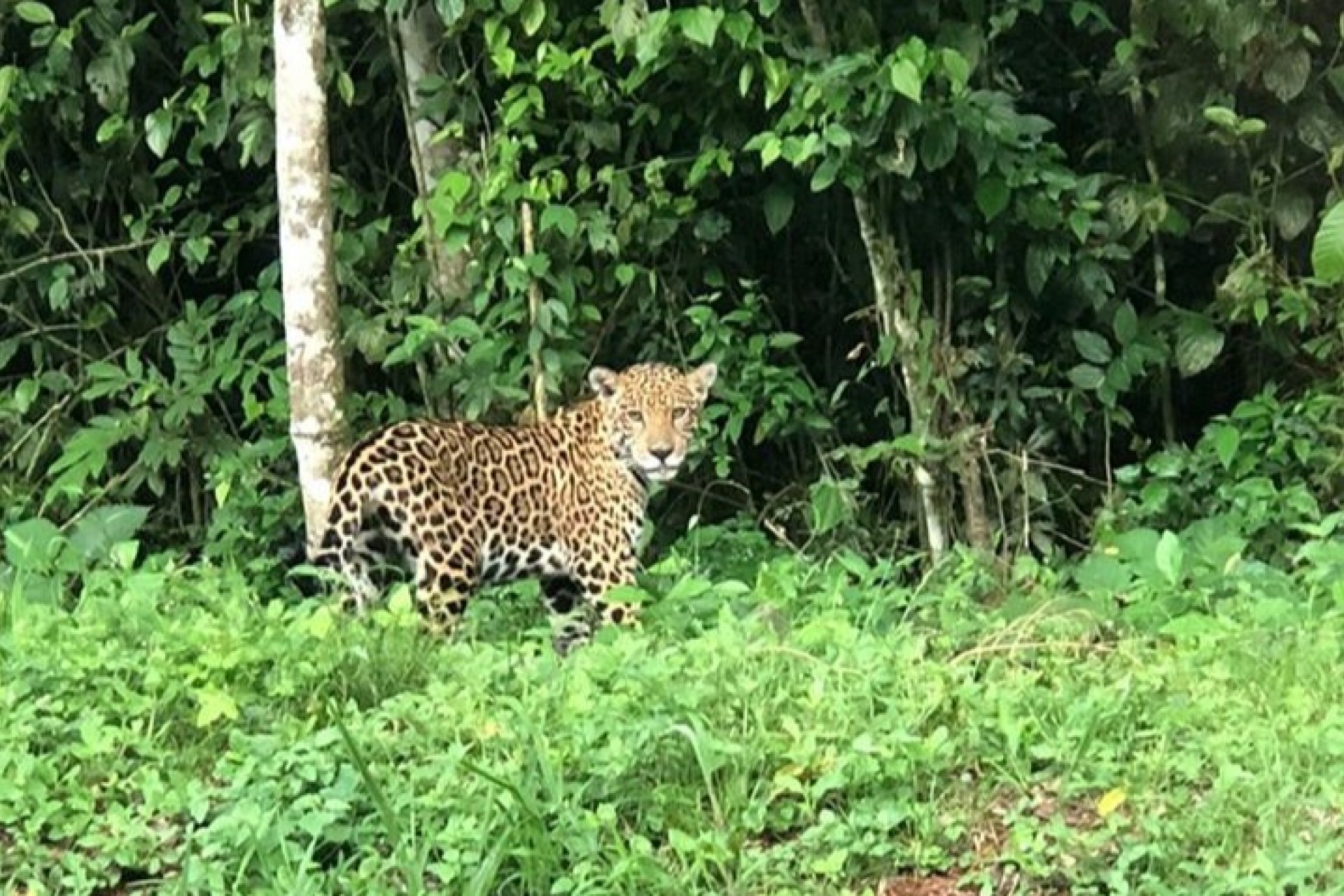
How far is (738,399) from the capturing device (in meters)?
7.73

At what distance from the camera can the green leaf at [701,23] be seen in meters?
6.46

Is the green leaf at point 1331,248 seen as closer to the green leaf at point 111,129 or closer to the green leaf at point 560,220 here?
the green leaf at point 560,220

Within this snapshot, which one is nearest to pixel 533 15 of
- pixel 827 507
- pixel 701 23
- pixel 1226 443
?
pixel 701 23

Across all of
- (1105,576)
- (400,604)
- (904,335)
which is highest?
(904,335)

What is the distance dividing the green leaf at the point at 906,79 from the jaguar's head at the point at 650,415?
1.45 metres

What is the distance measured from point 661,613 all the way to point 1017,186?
254 cm

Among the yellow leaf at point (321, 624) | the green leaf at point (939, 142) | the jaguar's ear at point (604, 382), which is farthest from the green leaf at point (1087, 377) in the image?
the yellow leaf at point (321, 624)

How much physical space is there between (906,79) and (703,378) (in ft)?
4.82

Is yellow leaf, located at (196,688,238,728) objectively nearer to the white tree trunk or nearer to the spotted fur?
the spotted fur

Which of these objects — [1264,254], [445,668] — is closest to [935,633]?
[445,668]

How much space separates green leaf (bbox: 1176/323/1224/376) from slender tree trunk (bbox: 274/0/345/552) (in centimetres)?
352

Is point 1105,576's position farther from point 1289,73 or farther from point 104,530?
point 104,530

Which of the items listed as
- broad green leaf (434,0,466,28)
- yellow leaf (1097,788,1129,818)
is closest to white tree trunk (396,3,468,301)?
broad green leaf (434,0,466,28)

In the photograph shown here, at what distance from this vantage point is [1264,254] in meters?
7.41
